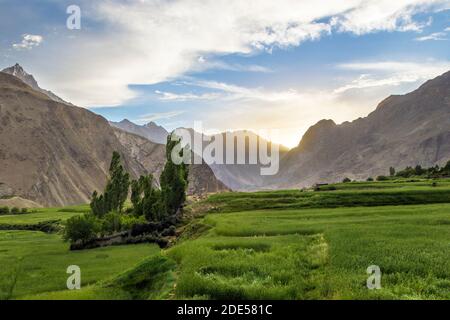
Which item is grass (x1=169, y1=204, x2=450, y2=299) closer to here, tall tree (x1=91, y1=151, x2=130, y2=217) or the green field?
the green field

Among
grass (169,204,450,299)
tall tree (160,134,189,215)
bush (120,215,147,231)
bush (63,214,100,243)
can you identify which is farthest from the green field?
tall tree (160,134,189,215)

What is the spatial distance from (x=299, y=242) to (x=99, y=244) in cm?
4194

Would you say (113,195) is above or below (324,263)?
above

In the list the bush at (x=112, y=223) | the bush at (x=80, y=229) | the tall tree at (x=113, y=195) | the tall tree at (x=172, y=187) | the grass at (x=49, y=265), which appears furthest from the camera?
the tall tree at (x=113, y=195)

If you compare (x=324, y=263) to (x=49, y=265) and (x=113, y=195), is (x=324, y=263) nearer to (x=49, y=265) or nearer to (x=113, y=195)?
(x=49, y=265)

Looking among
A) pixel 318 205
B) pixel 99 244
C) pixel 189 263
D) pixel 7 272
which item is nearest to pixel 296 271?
pixel 189 263

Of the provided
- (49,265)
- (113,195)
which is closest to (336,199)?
(49,265)

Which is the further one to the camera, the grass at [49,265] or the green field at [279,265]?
the grass at [49,265]

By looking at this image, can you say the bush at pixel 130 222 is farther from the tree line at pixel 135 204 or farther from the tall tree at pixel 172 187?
the tall tree at pixel 172 187

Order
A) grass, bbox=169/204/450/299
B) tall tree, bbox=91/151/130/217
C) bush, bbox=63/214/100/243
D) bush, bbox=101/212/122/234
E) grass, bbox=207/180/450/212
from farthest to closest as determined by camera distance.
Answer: tall tree, bbox=91/151/130/217 → bush, bbox=101/212/122/234 → grass, bbox=207/180/450/212 → bush, bbox=63/214/100/243 → grass, bbox=169/204/450/299

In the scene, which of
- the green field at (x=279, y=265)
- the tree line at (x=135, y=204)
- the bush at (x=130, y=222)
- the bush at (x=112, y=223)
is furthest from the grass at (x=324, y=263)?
the bush at (x=112, y=223)

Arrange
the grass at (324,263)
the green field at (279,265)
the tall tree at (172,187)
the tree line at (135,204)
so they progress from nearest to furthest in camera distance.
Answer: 1. the grass at (324,263)
2. the green field at (279,265)
3. the tree line at (135,204)
4. the tall tree at (172,187)

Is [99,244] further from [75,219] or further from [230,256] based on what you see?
[230,256]

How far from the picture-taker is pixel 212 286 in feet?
72.9
